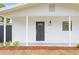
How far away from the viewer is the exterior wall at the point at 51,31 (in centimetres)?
2408

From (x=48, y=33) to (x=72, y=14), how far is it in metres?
3.22

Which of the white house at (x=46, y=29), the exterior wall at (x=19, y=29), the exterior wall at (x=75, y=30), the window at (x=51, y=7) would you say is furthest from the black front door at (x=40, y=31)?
the exterior wall at (x=75, y=30)

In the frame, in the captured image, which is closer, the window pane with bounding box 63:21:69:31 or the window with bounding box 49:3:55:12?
the window with bounding box 49:3:55:12

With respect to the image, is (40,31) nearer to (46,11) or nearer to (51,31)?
(51,31)

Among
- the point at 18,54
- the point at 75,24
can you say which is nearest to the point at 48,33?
the point at 75,24

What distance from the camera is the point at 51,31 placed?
2420 cm

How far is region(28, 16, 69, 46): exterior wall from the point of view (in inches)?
948

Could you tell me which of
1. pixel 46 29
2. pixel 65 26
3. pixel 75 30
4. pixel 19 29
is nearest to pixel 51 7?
pixel 46 29

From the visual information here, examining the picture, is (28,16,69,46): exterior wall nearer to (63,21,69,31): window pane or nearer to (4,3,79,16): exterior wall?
(63,21,69,31): window pane

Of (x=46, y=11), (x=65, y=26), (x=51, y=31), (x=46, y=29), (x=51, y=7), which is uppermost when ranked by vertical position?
(x=51, y=7)

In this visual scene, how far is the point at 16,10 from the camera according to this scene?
74.6ft

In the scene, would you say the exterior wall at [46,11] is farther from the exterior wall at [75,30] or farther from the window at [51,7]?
the exterior wall at [75,30]

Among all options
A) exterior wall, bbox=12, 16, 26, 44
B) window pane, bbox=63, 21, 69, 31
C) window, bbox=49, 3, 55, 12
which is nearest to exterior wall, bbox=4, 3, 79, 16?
window, bbox=49, 3, 55, 12

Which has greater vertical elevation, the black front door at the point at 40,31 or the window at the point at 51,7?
the window at the point at 51,7
